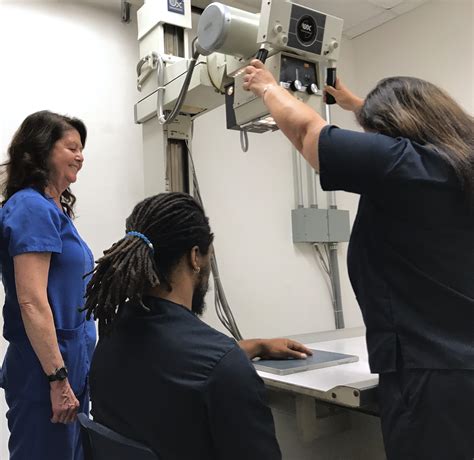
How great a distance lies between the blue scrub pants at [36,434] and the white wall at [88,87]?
106 centimetres

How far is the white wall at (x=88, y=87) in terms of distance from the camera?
223cm

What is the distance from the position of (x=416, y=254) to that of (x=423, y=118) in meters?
0.27

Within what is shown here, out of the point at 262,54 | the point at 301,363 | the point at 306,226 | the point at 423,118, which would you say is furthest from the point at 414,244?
the point at 306,226

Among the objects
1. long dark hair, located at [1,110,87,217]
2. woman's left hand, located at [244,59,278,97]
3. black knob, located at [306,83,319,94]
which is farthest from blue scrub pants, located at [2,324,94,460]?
black knob, located at [306,83,319,94]

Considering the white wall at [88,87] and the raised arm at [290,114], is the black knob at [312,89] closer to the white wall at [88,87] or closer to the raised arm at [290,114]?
the raised arm at [290,114]

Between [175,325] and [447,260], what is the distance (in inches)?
20.6

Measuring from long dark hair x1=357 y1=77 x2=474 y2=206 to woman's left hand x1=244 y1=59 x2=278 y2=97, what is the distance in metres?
0.26

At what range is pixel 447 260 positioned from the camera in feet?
3.11

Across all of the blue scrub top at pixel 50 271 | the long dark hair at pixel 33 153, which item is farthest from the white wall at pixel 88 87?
the blue scrub top at pixel 50 271

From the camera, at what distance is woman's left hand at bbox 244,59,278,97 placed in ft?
3.94

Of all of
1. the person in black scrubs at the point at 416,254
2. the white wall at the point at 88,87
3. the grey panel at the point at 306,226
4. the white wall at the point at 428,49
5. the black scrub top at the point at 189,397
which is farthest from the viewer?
the grey panel at the point at 306,226

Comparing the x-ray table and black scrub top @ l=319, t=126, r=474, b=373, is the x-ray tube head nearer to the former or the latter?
black scrub top @ l=319, t=126, r=474, b=373

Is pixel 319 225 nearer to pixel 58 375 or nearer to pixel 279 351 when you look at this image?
pixel 279 351

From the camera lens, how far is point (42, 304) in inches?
52.5
